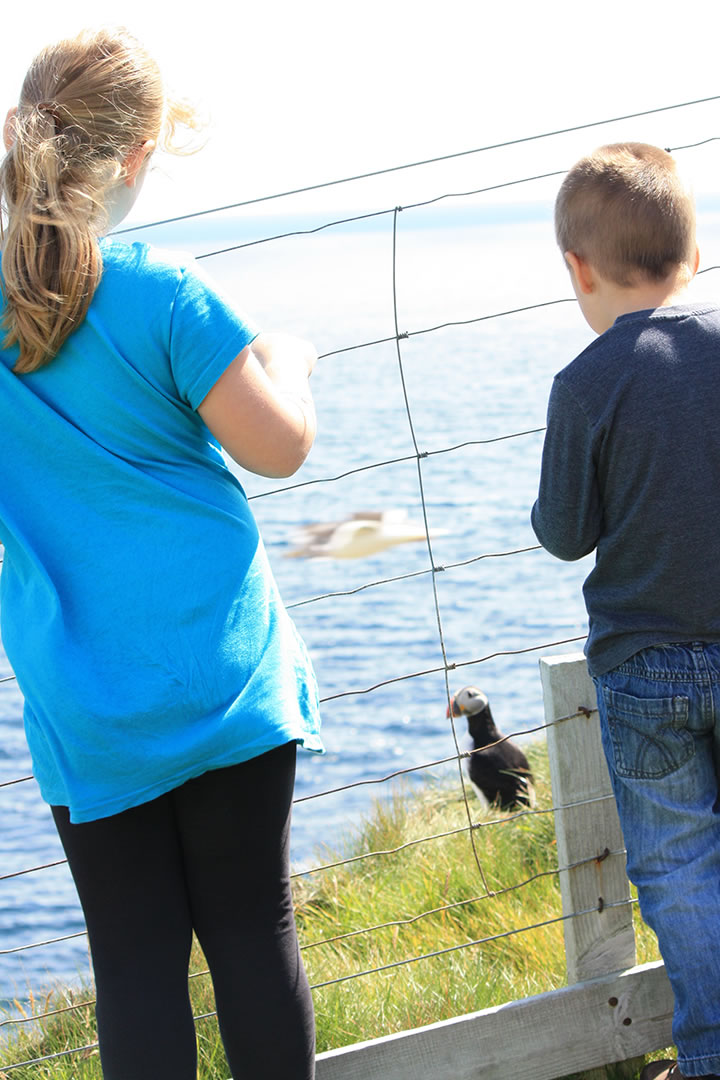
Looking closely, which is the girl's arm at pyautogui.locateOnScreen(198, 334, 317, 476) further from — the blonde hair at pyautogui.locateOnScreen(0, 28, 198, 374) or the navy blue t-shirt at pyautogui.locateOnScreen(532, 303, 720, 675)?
the navy blue t-shirt at pyautogui.locateOnScreen(532, 303, 720, 675)

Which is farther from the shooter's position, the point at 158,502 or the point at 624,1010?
the point at 624,1010

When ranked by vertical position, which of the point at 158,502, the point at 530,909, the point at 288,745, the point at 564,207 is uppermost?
the point at 564,207

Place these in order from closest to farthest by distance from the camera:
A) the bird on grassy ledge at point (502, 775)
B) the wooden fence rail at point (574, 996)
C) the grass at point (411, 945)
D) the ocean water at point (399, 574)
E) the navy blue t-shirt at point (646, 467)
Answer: the navy blue t-shirt at point (646, 467), the wooden fence rail at point (574, 996), the grass at point (411, 945), the bird on grassy ledge at point (502, 775), the ocean water at point (399, 574)

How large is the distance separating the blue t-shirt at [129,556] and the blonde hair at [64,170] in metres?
0.03

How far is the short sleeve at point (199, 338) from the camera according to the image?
1267 millimetres

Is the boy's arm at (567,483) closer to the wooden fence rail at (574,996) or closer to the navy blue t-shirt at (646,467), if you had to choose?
the navy blue t-shirt at (646,467)

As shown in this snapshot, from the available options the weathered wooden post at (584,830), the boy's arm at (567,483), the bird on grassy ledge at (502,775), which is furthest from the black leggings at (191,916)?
the bird on grassy ledge at (502,775)

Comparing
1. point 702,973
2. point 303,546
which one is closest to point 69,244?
point 702,973

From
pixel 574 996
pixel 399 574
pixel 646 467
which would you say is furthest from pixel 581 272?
pixel 399 574

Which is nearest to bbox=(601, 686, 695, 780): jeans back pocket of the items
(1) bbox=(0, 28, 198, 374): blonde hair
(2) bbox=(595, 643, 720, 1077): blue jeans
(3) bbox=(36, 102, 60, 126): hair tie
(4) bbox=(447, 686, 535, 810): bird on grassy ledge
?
(2) bbox=(595, 643, 720, 1077): blue jeans

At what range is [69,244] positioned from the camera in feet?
4.13

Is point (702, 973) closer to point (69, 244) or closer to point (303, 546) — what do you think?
point (69, 244)

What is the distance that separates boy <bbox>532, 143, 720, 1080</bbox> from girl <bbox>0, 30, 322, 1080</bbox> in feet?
1.31

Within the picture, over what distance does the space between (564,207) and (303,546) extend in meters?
13.1
